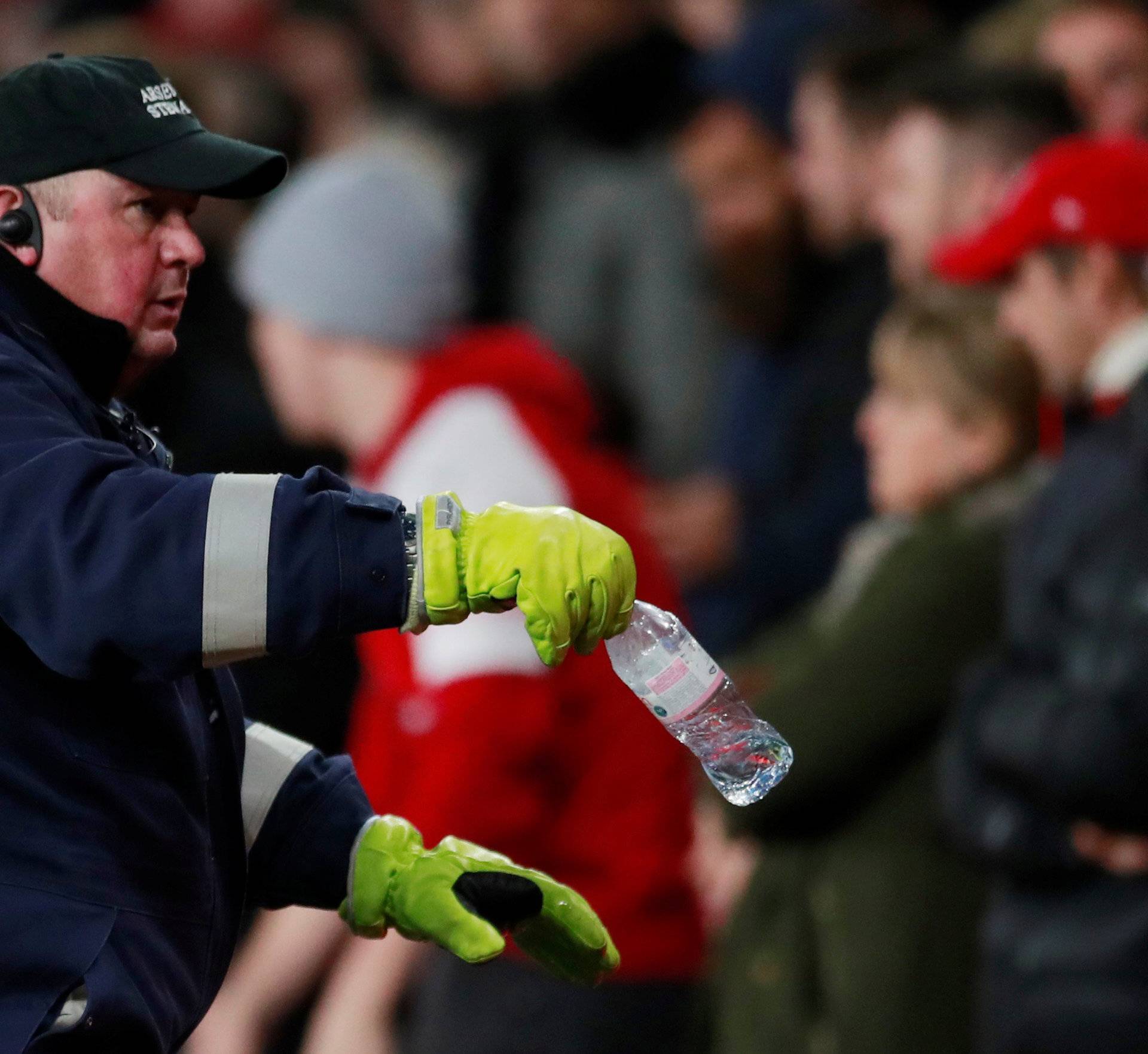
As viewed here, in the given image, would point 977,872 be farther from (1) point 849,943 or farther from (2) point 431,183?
(2) point 431,183

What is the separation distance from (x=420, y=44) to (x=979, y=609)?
403 cm

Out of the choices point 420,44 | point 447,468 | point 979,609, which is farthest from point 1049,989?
point 420,44

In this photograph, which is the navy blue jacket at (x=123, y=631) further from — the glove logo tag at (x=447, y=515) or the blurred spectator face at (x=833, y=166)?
the blurred spectator face at (x=833, y=166)

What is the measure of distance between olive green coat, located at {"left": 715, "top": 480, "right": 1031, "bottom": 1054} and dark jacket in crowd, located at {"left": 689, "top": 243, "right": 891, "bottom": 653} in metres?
0.88

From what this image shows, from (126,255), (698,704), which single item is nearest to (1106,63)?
(698,704)

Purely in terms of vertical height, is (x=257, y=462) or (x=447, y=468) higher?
(x=447, y=468)

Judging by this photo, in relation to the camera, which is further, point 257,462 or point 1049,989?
point 257,462

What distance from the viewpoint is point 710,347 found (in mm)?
5391

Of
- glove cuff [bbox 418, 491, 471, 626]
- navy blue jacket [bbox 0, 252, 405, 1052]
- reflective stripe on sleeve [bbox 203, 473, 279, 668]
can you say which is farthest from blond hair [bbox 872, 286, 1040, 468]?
reflective stripe on sleeve [bbox 203, 473, 279, 668]

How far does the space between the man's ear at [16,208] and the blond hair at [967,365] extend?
2031 mm

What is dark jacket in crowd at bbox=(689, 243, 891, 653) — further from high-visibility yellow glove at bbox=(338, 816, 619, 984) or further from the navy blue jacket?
the navy blue jacket

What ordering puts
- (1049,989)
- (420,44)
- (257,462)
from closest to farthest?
(1049,989) → (257,462) → (420,44)

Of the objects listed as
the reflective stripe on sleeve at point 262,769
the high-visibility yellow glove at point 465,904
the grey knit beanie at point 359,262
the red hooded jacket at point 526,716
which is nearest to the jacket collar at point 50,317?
the reflective stripe on sleeve at point 262,769

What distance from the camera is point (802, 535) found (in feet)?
14.9
